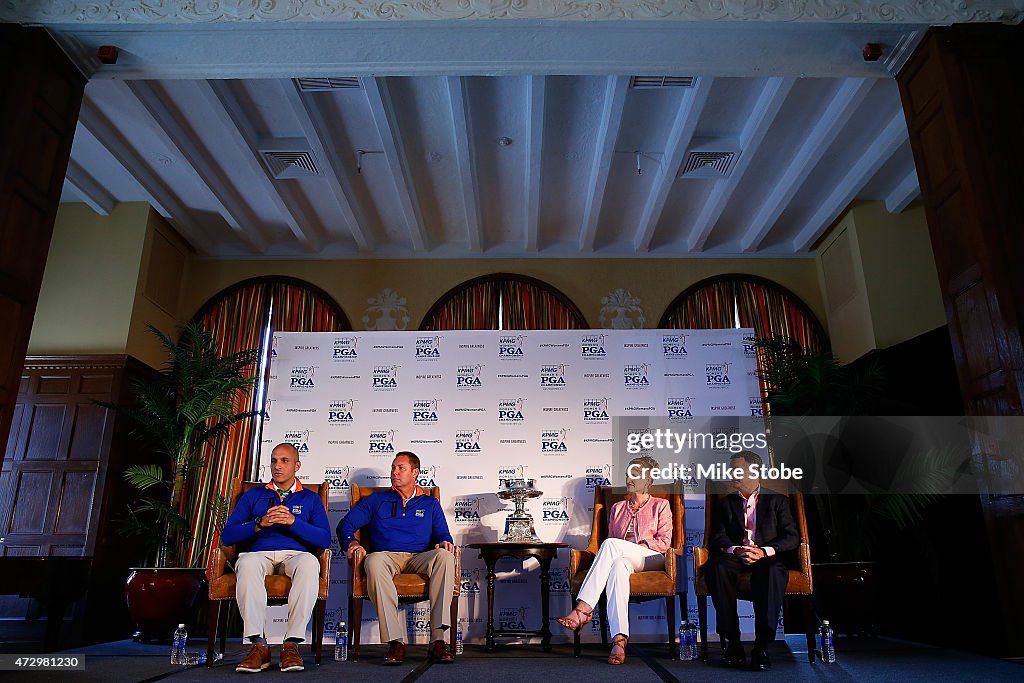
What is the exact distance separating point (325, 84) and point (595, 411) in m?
3.12

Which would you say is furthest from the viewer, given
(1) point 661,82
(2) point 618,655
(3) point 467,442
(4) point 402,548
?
(3) point 467,442

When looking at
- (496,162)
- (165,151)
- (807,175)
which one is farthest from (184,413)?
(807,175)

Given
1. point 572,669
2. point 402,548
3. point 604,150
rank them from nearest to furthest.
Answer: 1. point 572,669
2. point 402,548
3. point 604,150

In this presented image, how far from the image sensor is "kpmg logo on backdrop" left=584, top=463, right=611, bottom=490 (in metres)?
5.48

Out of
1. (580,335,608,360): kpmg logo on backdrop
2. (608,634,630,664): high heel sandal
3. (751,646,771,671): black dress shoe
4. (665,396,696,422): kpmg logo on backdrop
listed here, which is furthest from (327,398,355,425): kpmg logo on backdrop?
(751,646,771,671): black dress shoe

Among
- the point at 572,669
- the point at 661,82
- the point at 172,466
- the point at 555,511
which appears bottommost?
the point at 572,669

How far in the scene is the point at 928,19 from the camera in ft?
12.4

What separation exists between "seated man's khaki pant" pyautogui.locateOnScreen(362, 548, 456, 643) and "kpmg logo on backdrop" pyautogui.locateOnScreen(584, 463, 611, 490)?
155 centimetres

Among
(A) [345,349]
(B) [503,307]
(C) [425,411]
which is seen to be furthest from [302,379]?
(B) [503,307]

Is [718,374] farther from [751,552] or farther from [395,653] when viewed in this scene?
[395,653]

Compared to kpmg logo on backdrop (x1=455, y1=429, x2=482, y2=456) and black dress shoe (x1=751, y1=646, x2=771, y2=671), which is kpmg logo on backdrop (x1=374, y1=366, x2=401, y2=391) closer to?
kpmg logo on backdrop (x1=455, y1=429, x2=482, y2=456)

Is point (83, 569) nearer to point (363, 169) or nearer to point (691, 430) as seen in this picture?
point (363, 169)

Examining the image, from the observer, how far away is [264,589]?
397cm

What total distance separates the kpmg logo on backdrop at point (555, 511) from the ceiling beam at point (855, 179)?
137 inches
